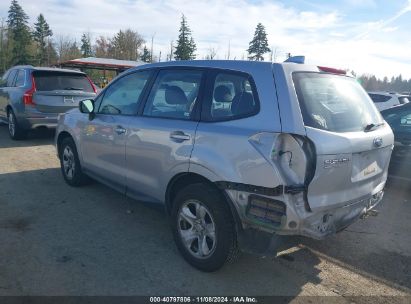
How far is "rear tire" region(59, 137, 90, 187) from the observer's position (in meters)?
5.38

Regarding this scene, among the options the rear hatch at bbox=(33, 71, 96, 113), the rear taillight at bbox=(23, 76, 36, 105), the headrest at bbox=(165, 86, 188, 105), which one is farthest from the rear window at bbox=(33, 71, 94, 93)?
the headrest at bbox=(165, 86, 188, 105)

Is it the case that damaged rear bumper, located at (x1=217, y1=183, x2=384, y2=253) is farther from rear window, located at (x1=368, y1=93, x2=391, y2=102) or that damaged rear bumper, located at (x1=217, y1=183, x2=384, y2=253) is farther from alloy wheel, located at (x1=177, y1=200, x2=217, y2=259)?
rear window, located at (x1=368, y1=93, x2=391, y2=102)

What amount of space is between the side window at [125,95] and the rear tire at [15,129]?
4956 millimetres

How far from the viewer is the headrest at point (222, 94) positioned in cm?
321

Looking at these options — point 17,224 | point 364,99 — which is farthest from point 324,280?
point 17,224

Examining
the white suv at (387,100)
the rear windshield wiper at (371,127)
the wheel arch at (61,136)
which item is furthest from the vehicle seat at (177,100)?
the white suv at (387,100)

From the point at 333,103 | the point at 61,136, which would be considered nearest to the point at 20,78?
the point at 61,136

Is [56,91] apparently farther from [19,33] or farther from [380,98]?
[19,33]

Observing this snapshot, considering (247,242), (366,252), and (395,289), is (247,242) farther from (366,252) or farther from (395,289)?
(366,252)

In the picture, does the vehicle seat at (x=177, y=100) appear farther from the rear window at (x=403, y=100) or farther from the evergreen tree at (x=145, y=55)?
the evergreen tree at (x=145, y=55)

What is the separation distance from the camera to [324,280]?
10.8 ft

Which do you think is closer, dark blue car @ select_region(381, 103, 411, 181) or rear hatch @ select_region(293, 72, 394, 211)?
rear hatch @ select_region(293, 72, 394, 211)

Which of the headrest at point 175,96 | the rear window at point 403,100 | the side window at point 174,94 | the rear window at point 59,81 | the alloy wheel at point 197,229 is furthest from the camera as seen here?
the rear window at point 403,100

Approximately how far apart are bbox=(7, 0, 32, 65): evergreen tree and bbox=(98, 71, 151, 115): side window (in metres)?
57.2
